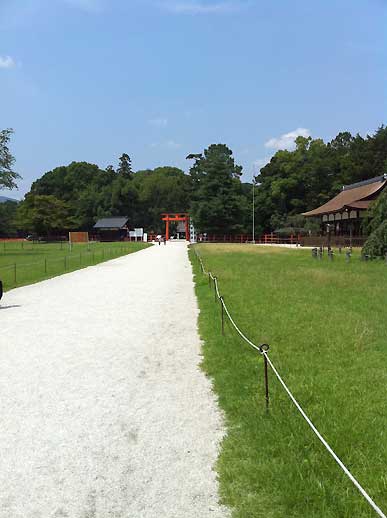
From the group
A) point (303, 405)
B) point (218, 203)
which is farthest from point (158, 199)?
point (303, 405)

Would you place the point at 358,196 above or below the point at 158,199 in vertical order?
below

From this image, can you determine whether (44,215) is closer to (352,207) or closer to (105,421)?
(352,207)

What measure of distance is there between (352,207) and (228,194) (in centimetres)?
3384

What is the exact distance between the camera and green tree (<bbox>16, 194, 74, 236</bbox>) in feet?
279

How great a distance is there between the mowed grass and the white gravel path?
227 mm

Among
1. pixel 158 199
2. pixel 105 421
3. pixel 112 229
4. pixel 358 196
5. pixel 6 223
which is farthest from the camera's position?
pixel 158 199

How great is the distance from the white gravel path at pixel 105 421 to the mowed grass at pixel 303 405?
0.75 feet

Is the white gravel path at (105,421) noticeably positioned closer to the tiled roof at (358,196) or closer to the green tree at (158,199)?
the tiled roof at (358,196)

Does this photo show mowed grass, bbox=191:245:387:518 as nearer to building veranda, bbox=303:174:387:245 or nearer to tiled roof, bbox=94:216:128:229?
building veranda, bbox=303:174:387:245

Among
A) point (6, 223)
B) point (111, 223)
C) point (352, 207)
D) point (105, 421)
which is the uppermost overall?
point (6, 223)

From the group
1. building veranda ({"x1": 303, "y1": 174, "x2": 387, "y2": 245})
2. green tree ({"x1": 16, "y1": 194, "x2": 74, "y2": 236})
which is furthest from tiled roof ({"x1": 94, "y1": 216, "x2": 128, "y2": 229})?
building veranda ({"x1": 303, "y1": 174, "x2": 387, "y2": 245})

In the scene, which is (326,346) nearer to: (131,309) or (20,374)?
(20,374)

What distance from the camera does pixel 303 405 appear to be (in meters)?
4.99

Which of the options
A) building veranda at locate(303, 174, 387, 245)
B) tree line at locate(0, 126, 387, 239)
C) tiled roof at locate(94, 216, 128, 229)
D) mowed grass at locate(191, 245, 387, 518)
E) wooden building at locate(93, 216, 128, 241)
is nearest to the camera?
mowed grass at locate(191, 245, 387, 518)
